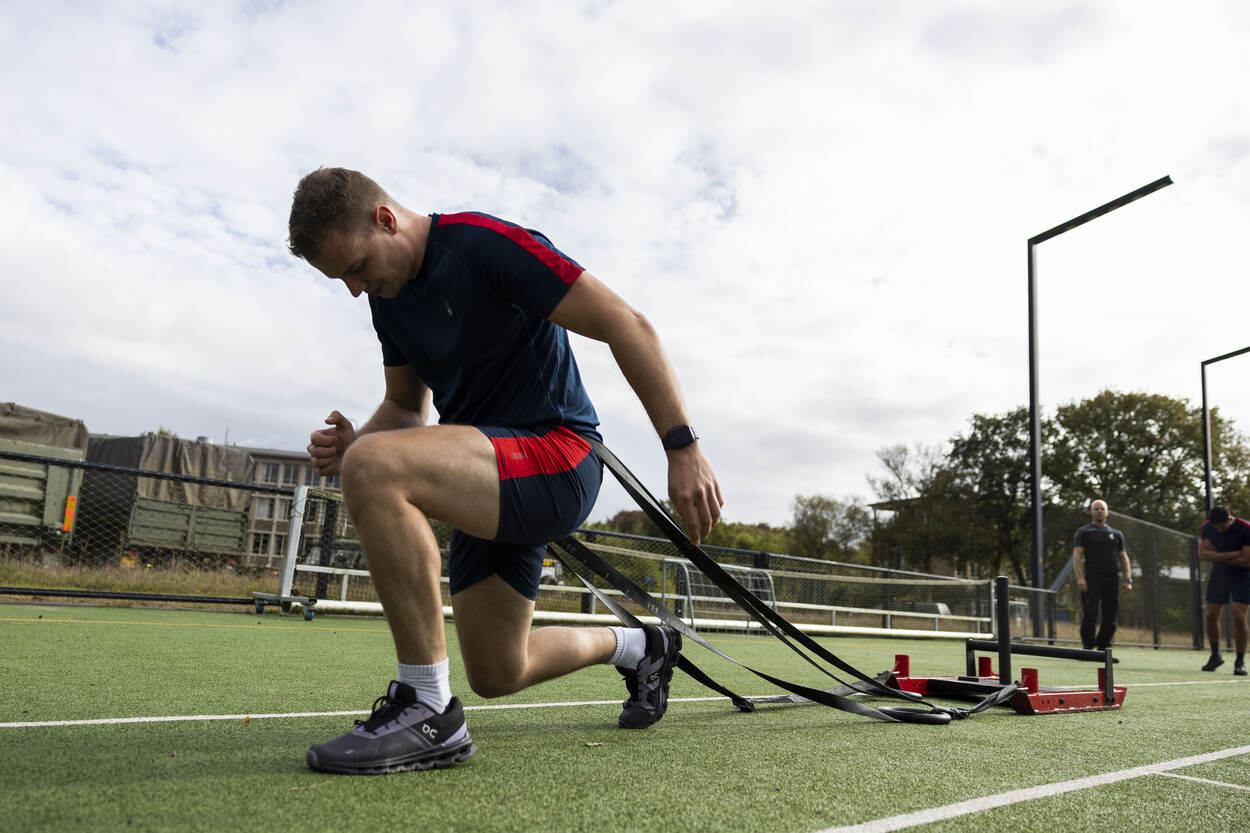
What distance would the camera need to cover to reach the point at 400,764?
2172mm

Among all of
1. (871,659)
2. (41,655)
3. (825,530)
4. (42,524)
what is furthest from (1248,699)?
(825,530)

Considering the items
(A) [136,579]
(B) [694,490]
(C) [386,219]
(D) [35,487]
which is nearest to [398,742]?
(B) [694,490]

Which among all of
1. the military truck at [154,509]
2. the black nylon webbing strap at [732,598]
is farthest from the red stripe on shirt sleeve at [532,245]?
the military truck at [154,509]

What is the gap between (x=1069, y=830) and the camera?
203cm

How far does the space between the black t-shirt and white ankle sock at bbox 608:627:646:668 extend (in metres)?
8.92

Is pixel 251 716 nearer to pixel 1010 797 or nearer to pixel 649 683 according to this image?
pixel 649 683

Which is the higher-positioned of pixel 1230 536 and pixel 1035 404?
pixel 1035 404

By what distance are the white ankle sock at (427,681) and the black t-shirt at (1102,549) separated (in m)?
10.00

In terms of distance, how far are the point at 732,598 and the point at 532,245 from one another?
1.38 metres

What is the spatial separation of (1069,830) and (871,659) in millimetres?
7361

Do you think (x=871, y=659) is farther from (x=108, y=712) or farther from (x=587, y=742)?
(x=108, y=712)

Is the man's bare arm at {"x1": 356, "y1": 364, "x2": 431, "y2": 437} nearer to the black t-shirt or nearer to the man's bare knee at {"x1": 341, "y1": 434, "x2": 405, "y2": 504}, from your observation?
the man's bare knee at {"x1": 341, "y1": 434, "x2": 405, "y2": 504}

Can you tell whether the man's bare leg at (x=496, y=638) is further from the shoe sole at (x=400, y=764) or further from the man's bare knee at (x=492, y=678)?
the shoe sole at (x=400, y=764)

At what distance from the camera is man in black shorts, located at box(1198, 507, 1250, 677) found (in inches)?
368
